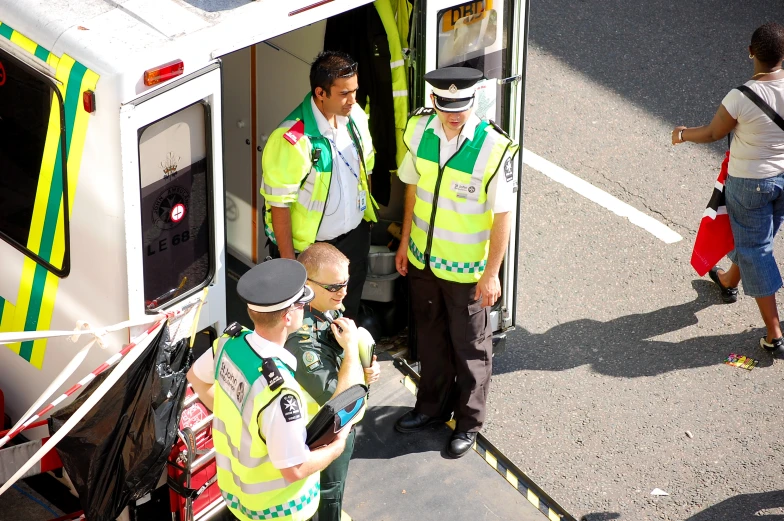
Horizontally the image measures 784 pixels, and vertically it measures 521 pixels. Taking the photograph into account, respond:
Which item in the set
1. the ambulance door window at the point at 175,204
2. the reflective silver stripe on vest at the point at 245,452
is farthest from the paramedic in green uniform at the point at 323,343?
the ambulance door window at the point at 175,204

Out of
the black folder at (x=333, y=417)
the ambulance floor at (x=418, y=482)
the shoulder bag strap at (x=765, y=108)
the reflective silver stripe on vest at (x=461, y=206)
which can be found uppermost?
the shoulder bag strap at (x=765, y=108)

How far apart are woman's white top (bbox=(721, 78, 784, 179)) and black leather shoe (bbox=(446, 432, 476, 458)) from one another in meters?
2.19

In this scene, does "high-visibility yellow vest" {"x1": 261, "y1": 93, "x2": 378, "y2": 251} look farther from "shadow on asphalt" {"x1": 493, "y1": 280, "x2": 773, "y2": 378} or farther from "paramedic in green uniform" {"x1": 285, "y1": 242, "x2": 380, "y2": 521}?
"shadow on asphalt" {"x1": 493, "y1": 280, "x2": 773, "y2": 378}

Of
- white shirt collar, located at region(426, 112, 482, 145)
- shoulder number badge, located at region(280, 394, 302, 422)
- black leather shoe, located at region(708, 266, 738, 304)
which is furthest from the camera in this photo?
black leather shoe, located at region(708, 266, 738, 304)

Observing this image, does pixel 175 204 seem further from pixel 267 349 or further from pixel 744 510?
pixel 744 510

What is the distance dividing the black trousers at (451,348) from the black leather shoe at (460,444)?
0.04m

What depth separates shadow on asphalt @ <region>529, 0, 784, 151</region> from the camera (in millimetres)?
8727

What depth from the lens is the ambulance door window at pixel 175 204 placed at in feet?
13.0

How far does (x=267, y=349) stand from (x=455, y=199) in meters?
1.52

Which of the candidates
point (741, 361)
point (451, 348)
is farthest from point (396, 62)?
point (741, 361)

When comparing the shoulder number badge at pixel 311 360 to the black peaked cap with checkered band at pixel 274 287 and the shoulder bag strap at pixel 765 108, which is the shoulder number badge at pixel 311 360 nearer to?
the black peaked cap with checkered band at pixel 274 287

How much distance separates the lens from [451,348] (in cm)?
523

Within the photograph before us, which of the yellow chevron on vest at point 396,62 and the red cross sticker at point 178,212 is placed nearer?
the red cross sticker at point 178,212

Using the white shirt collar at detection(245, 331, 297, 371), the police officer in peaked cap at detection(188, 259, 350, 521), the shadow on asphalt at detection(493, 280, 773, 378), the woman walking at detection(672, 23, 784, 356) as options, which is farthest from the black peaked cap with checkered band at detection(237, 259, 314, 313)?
the woman walking at detection(672, 23, 784, 356)
